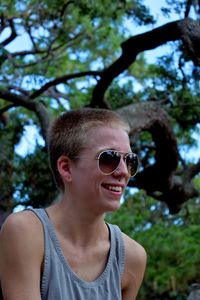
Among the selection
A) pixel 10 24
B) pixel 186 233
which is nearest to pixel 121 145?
pixel 10 24

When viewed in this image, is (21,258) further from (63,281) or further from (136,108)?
(136,108)

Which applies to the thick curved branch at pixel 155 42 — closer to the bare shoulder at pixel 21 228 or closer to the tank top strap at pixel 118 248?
the tank top strap at pixel 118 248

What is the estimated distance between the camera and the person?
1.71 metres

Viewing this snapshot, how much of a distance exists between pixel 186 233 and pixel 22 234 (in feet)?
21.2

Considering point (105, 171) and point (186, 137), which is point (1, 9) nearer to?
point (186, 137)

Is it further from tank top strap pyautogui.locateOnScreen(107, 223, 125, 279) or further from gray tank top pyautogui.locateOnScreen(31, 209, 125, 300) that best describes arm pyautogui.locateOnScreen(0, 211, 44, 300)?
tank top strap pyautogui.locateOnScreen(107, 223, 125, 279)

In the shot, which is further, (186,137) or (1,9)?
(186,137)

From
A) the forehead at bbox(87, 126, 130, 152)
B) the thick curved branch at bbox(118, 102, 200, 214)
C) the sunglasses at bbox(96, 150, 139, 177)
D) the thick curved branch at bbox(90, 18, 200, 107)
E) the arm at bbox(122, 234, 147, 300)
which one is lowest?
the arm at bbox(122, 234, 147, 300)

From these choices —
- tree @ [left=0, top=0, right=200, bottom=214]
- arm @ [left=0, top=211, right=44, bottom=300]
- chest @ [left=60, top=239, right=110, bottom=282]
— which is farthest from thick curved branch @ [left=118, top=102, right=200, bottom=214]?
arm @ [left=0, top=211, right=44, bottom=300]

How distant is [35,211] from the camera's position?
5.97ft

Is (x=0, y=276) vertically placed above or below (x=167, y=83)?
below

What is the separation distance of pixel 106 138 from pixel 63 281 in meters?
0.41

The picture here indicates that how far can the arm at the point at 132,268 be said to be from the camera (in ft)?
6.27

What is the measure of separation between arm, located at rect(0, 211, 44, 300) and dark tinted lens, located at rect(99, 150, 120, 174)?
0.78ft
